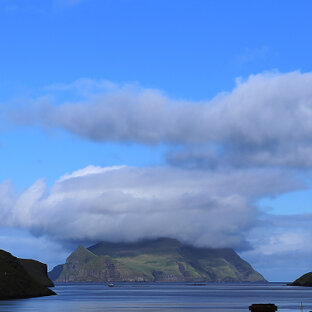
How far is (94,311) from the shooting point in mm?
160750

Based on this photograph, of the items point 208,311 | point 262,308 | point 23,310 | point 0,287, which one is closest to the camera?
point 262,308

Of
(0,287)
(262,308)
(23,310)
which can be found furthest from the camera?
(0,287)

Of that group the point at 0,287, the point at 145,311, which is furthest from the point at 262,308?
the point at 0,287

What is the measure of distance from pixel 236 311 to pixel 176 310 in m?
16.3

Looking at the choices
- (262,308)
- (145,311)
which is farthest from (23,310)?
(262,308)

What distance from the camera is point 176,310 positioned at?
166500 mm

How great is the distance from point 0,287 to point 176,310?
210 ft

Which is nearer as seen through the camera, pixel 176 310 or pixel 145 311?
pixel 145 311

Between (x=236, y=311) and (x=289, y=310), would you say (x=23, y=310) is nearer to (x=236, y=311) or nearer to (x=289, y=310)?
(x=236, y=311)

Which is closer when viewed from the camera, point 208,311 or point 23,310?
point 23,310

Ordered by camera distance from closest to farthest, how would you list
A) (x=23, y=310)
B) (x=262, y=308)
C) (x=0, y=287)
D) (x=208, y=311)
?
1. (x=262, y=308)
2. (x=23, y=310)
3. (x=208, y=311)
4. (x=0, y=287)

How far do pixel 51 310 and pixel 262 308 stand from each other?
9830 cm

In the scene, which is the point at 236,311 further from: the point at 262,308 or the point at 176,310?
the point at 262,308

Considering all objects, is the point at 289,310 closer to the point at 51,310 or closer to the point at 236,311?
the point at 236,311
